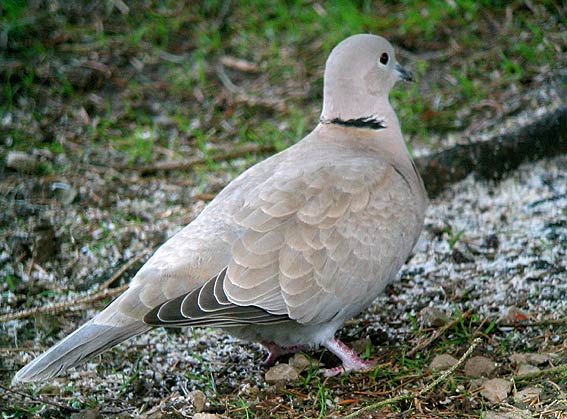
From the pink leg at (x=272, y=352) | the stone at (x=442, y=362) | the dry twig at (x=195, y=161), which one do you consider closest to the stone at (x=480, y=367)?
the stone at (x=442, y=362)

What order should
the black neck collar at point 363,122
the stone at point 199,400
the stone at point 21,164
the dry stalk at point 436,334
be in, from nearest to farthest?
the stone at point 199,400
the dry stalk at point 436,334
the black neck collar at point 363,122
the stone at point 21,164

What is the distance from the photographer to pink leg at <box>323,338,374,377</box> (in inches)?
129

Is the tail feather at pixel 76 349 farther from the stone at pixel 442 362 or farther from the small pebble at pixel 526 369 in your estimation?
the small pebble at pixel 526 369

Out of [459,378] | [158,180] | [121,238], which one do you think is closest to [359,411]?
[459,378]

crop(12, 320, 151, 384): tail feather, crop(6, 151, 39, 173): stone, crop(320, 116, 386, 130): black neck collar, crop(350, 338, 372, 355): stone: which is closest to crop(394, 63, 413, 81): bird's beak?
crop(320, 116, 386, 130): black neck collar

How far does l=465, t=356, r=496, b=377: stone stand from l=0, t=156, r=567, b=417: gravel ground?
142 mm

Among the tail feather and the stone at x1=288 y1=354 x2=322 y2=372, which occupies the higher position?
the tail feather

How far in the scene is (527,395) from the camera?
2.95 meters

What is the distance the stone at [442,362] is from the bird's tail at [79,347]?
985mm

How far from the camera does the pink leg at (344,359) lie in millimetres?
3270

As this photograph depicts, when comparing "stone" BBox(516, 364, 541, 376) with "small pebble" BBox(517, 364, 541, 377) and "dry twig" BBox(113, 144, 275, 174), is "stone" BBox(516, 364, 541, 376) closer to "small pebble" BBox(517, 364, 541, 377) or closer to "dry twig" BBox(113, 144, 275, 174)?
"small pebble" BBox(517, 364, 541, 377)

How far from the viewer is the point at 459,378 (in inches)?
124

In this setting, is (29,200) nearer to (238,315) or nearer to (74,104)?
(74,104)

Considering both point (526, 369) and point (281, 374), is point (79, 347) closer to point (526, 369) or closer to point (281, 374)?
point (281, 374)
